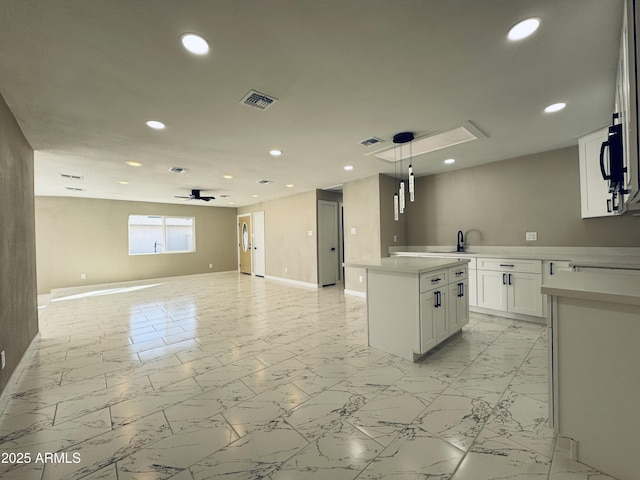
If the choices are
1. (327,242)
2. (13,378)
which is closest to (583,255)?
(327,242)

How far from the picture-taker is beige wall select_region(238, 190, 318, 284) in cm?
700

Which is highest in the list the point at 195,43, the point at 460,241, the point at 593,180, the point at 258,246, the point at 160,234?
the point at 195,43

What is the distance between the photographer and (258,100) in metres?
2.40

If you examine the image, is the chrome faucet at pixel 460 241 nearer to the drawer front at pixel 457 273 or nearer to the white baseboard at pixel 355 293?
the drawer front at pixel 457 273

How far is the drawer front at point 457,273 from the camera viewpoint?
3.03 m

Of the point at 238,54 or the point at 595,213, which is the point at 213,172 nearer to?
the point at 238,54

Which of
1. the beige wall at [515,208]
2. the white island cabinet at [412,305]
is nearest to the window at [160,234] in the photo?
the beige wall at [515,208]

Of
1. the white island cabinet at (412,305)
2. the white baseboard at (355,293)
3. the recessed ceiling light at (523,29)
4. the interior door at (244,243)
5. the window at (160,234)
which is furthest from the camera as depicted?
the interior door at (244,243)

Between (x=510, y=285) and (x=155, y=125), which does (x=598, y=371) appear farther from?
(x=155, y=125)

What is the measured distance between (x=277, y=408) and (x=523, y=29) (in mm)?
2876

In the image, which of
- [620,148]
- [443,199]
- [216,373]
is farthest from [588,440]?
[443,199]

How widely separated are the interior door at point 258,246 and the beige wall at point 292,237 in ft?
0.83

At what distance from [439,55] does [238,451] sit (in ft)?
9.01

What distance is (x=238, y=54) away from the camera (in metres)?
1.80
